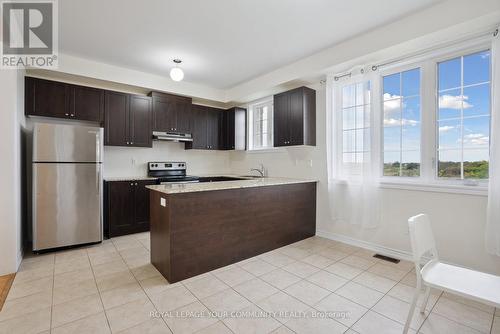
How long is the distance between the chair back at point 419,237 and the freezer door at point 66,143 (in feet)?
12.3

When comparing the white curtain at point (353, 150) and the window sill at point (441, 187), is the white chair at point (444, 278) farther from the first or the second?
the white curtain at point (353, 150)

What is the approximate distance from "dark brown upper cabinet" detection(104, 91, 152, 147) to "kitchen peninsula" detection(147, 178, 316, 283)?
183 cm

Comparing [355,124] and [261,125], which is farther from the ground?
[261,125]

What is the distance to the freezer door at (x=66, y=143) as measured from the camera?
3027mm

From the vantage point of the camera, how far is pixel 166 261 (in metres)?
2.46

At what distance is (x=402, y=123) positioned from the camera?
3.05 metres

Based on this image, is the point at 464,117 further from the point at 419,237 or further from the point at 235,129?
the point at 235,129

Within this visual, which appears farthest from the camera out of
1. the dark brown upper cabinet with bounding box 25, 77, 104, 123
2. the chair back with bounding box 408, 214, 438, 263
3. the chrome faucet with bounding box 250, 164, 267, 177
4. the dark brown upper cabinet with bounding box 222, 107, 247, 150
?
the dark brown upper cabinet with bounding box 222, 107, 247, 150

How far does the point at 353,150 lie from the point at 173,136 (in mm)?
3263

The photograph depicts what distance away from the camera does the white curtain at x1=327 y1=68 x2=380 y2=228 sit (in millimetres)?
3123

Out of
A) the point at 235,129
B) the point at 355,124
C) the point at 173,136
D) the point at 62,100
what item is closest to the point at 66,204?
the point at 62,100

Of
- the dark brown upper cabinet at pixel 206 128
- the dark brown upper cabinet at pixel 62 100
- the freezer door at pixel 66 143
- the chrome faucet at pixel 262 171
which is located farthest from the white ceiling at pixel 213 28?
the chrome faucet at pixel 262 171

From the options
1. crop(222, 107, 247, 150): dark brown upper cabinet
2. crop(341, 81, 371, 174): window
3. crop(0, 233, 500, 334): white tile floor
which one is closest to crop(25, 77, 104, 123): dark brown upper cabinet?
crop(0, 233, 500, 334): white tile floor

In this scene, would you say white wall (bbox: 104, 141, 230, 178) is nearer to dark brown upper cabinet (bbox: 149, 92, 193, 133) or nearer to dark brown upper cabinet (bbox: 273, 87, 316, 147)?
dark brown upper cabinet (bbox: 149, 92, 193, 133)
